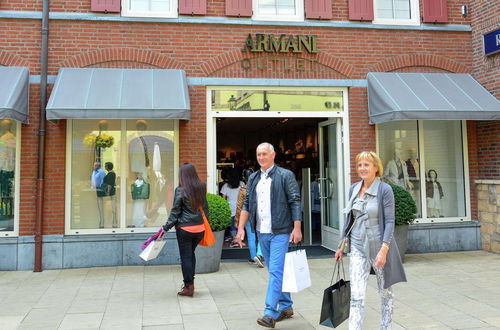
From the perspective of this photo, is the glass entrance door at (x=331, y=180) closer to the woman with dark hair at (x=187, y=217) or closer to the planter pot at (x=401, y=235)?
the planter pot at (x=401, y=235)

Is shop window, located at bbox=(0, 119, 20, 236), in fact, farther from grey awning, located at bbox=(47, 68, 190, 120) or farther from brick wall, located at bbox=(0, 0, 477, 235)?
grey awning, located at bbox=(47, 68, 190, 120)

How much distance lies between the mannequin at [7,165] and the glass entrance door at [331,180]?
6320 millimetres

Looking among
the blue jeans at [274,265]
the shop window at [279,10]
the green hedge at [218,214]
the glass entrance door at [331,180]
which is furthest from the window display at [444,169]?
the blue jeans at [274,265]

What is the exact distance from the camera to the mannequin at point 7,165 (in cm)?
784

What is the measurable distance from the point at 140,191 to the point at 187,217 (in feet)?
9.01

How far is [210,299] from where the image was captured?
5.81 m

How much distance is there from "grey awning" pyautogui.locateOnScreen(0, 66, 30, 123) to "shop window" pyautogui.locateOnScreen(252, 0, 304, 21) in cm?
458

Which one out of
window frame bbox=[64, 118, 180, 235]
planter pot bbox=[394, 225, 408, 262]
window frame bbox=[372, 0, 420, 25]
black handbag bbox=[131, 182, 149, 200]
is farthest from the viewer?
A: window frame bbox=[372, 0, 420, 25]

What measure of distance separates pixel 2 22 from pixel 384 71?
7547mm

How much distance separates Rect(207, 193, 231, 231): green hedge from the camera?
283 inches

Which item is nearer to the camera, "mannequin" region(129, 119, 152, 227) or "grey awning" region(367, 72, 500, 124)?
"grey awning" region(367, 72, 500, 124)

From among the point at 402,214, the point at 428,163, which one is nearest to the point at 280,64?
the point at 402,214

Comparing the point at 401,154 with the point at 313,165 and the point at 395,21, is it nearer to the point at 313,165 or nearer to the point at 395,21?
the point at 395,21

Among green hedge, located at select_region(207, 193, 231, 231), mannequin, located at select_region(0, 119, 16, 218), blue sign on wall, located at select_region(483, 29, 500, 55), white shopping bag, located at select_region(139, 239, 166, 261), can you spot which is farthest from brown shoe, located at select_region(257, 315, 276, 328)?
blue sign on wall, located at select_region(483, 29, 500, 55)
